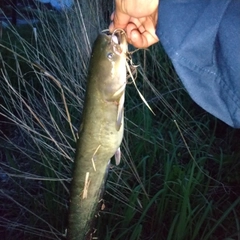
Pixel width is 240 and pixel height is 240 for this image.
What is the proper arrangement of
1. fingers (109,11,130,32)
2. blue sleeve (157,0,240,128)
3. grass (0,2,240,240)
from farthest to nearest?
grass (0,2,240,240) < fingers (109,11,130,32) < blue sleeve (157,0,240,128)

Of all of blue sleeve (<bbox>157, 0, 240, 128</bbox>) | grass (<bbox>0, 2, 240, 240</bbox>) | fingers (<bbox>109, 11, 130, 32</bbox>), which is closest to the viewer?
blue sleeve (<bbox>157, 0, 240, 128</bbox>)

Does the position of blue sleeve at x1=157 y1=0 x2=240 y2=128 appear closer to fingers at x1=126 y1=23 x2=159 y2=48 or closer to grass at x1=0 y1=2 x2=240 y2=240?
fingers at x1=126 y1=23 x2=159 y2=48

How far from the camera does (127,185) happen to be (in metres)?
2.68

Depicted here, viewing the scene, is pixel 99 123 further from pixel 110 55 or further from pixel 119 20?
pixel 119 20

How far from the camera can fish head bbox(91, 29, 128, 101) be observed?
146cm

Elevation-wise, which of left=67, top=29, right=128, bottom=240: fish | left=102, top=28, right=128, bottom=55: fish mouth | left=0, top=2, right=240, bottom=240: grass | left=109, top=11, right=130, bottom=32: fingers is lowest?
left=0, top=2, right=240, bottom=240: grass

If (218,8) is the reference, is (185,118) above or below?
below

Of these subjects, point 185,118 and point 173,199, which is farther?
point 185,118

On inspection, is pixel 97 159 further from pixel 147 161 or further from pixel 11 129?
pixel 11 129

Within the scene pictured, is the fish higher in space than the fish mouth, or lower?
lower

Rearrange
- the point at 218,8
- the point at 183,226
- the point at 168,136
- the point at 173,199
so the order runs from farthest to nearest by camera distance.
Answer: the point at 168,136 < the point at 173,199 < the point at 183,226 < the point at 218,8

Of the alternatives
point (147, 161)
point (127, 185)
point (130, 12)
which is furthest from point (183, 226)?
point (130, 12)

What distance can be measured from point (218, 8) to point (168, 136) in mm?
2048

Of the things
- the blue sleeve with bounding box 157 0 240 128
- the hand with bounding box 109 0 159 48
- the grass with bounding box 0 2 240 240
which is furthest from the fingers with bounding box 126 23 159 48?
the grass with bounding box 0 2 240 240
